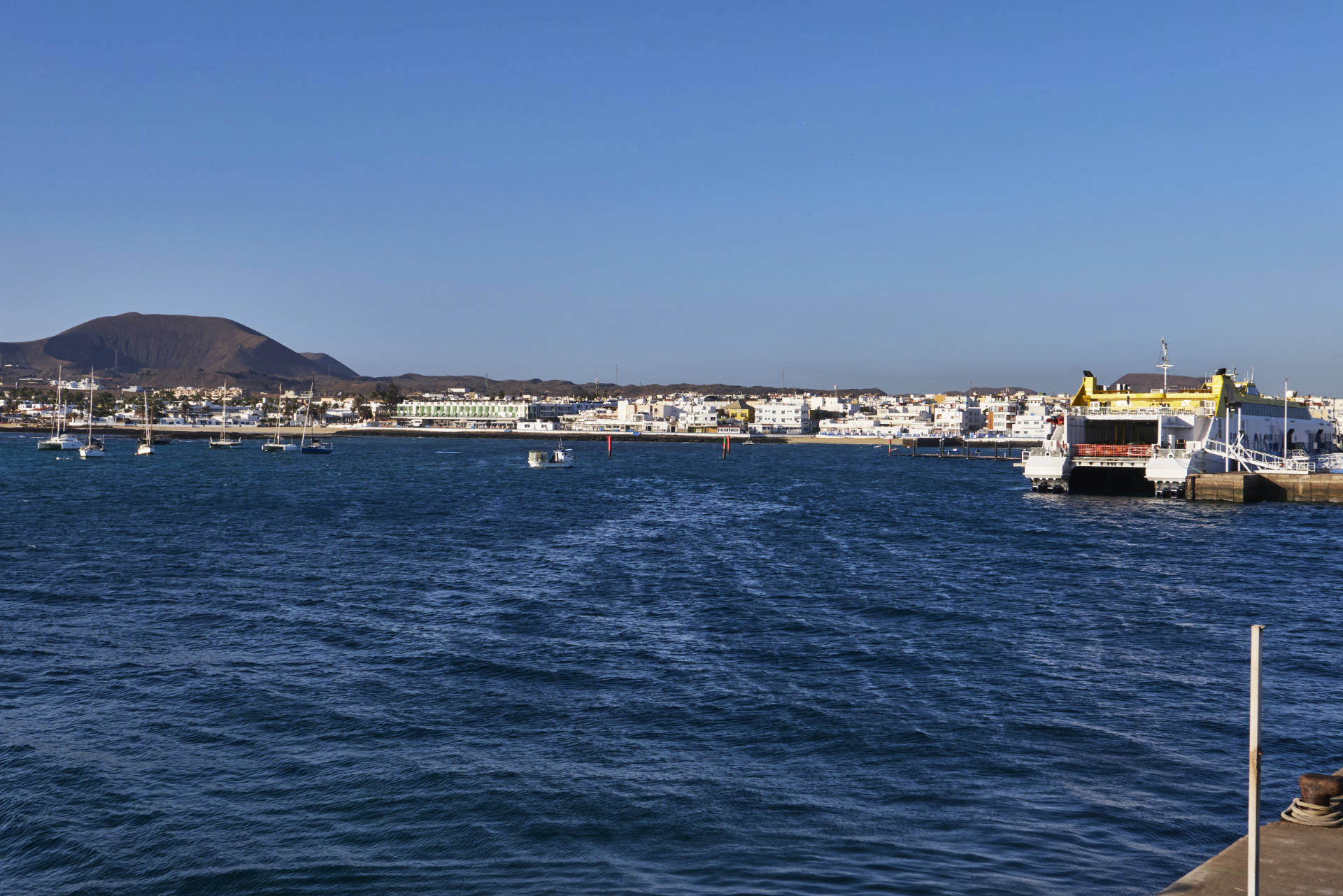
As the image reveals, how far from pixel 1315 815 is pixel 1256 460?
59.7 meters

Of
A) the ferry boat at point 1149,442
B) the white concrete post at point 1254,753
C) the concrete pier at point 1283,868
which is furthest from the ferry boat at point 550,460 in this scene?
the white concrete post at point 1254,753

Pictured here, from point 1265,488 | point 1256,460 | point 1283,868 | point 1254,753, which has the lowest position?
point 1283,868

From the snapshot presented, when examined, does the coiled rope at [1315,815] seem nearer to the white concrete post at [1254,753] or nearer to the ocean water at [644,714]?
the ocean water at [644,714]

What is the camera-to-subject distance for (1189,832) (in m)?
11.5

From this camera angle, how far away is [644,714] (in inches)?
638

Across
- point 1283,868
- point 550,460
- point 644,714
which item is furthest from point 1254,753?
point 550,460

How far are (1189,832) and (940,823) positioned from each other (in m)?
2.53

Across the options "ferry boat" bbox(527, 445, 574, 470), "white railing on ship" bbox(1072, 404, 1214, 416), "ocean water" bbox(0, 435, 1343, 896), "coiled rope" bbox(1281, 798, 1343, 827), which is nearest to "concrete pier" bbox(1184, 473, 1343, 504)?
"white railing on ship" bbox(1072, 404, 1214, 416)

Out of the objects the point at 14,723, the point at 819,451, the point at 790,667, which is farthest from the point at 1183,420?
the point at 819,451

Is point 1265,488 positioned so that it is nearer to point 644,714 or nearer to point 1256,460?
point 1256,460

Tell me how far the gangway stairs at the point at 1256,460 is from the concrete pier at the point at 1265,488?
2.52 feet

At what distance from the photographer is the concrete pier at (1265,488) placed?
2178 inches

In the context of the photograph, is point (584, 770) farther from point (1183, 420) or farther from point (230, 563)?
point (1183, 420)

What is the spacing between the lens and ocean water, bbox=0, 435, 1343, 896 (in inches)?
436
